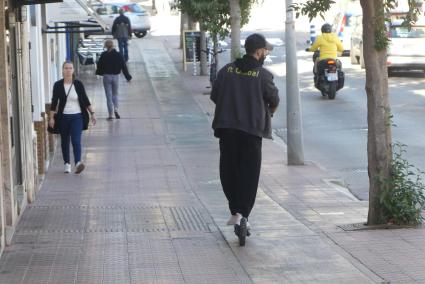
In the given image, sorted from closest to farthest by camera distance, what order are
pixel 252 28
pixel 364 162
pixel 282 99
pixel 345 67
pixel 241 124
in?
pixel 241 124 → pixel 364 162 → pixel 282 99 → pixel 345 67 → pixel 252 28

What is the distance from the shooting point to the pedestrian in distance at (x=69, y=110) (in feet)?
47.7

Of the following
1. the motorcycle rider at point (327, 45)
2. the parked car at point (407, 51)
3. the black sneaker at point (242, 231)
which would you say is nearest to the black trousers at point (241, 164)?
the black sneaker at point (242, 231)

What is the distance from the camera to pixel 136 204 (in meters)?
11.4

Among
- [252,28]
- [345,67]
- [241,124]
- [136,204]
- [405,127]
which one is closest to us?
[241,124]

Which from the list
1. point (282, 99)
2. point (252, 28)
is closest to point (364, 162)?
point (282, 99)

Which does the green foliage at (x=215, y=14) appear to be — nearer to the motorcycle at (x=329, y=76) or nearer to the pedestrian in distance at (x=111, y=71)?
the motorcycle at (x=329, y=76)

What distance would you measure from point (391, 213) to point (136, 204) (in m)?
3.27

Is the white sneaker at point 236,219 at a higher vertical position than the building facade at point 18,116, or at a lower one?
lower

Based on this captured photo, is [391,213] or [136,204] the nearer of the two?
[391,213]

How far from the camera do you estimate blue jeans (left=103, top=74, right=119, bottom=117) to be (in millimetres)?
21672

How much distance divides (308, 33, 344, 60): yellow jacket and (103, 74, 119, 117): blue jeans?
4973 millimetres

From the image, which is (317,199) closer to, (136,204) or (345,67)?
(136,204)

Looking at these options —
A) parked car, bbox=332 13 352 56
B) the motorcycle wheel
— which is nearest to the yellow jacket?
the motorcycle wheel

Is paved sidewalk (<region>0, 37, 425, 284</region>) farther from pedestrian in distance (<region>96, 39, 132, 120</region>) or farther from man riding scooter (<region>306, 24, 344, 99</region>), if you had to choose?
man riding scooter (<region>306, 24, 344, 99</region>)
